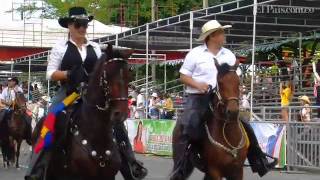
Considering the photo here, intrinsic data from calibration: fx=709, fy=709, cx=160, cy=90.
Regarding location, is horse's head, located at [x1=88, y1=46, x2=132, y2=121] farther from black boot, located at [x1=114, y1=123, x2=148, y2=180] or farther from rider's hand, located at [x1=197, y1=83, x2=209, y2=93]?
rider's hand, located at [x1=197, y1=83, x2=209, y2=93]

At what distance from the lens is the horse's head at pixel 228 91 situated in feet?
27.8

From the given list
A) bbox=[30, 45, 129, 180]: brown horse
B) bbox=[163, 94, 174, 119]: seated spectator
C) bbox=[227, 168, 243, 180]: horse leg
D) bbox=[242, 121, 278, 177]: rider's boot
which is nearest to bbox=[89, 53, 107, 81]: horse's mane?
bbox=[30, 45, 129, 180]: brown horse

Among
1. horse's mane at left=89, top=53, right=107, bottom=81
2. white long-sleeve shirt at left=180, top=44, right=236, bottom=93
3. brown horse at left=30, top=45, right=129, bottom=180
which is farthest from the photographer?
white long-sleeve shirt at left=180, top=44, right=236, bottom=93

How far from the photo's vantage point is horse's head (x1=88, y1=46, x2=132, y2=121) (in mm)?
7207

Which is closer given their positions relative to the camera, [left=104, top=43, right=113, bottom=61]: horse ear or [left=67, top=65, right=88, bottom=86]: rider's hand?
[left=104, top=43, right=113, bottom=61]: horse ear

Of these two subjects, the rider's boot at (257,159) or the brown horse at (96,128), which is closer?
the brown horse at (96,128)

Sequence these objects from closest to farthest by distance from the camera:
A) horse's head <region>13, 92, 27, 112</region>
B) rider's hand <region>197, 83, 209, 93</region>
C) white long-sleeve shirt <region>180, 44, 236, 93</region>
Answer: rider's hand <region>197, 83, 209, 93</region> < white long-sleeve shirt <region>180, 44, 236, 93</region> < horse's head <region>13, 92, 27, 112</region>

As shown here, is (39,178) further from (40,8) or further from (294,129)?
(40,8)

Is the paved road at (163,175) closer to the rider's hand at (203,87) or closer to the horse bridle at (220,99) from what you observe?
the rider's hand at (203,87)

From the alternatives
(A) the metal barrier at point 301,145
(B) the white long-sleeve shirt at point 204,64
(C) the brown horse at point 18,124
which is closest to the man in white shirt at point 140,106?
(C) the brown horse at point 18,124

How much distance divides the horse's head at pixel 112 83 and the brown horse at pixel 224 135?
156 cm

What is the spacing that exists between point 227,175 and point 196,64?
A: 59.2 inches

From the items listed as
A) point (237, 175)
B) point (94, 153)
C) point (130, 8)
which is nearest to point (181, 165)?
point (237, 175)

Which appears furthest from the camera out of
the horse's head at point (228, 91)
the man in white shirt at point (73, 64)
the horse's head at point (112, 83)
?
the horse's head at point (228, 91)
